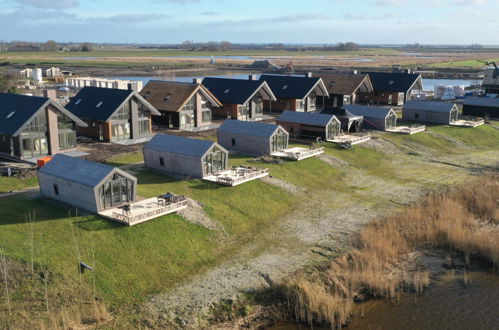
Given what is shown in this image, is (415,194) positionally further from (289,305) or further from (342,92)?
(342,92)

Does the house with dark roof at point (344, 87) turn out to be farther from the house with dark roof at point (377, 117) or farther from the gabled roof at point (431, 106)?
the house with dark roof at point (377, 117)

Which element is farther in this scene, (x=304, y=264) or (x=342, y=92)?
(x=342, y=92)

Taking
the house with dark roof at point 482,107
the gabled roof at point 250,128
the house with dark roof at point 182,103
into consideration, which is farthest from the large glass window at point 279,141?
the house with dark roof at point 482,107

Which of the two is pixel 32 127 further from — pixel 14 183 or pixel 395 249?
pixel 395 249

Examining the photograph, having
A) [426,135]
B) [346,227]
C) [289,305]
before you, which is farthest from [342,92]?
[289,305]

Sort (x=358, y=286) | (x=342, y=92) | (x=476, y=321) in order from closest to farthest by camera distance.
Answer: (x=476, y=321) < (x=358, y=286) < (x=342, y=92)

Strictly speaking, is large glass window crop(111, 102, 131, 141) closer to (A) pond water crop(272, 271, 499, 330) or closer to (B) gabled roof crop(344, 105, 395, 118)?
(B) gabled roof crop(344, 105, 395, 118)
